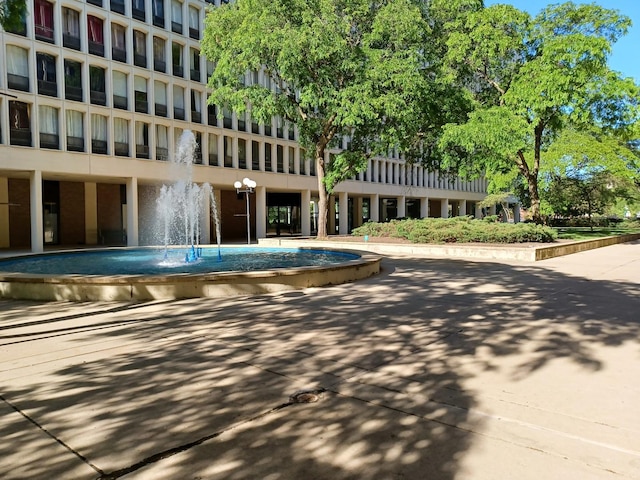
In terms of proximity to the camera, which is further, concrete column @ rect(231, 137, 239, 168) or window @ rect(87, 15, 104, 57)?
concrete column @ rect(231, 137, 239, 168)

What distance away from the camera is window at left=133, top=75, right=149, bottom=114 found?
28.7 meters

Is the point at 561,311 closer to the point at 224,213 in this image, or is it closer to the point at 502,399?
the point at 502,399

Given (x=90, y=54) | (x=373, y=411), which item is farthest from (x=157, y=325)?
(x=90, y=54)

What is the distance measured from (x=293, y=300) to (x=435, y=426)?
5.54 metres

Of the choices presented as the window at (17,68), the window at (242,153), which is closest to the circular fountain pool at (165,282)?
the window at (17,68)

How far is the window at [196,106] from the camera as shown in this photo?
3172cm

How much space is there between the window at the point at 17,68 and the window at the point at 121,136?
189 inches

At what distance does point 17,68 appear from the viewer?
78.8 ft

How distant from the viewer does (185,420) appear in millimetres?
3580

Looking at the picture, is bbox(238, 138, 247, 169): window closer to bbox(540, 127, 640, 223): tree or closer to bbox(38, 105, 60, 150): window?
bbox(38, 105, 60, 150): window

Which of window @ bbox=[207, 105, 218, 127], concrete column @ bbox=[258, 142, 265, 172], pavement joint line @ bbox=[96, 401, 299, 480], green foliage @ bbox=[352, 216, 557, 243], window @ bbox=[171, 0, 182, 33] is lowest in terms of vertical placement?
pavement joint line @ bbox=[96, 401, 299, 480]

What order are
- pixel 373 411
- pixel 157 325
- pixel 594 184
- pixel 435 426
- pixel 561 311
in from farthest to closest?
pixel 594 184
pixel 561 311
pixel 157 325
pixel 373 411
pixel 435 426

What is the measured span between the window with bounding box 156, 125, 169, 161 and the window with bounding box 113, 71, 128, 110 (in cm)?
257

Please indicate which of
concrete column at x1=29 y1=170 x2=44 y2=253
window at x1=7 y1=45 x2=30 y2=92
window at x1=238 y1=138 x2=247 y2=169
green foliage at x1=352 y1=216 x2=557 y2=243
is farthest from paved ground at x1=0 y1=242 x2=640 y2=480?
window at x1=238 y1=138 x2=247 y2=169
